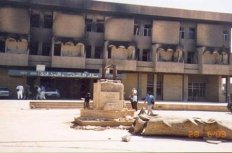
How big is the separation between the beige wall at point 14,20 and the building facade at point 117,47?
10 cm

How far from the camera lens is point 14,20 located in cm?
3647

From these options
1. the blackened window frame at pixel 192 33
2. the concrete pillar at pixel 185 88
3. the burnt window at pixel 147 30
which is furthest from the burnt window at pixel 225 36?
the burnt window at pixel 147 30

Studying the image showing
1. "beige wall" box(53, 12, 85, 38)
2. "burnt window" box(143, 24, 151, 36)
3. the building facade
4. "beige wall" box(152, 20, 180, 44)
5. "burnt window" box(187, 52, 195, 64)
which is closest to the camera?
the building facade

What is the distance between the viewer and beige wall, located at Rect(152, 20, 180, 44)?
40.8m

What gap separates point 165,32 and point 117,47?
6510 millimetres

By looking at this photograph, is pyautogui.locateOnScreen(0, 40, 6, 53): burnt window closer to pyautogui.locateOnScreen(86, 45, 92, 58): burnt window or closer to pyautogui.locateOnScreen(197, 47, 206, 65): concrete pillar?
pyautogui.locateOnScreen(86, 45, 92, 58): burnt window

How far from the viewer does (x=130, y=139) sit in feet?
37.1

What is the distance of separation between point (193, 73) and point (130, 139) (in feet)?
105

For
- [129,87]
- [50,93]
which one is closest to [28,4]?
[50,93]

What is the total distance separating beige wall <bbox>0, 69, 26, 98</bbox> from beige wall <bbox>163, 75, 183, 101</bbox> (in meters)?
17.4

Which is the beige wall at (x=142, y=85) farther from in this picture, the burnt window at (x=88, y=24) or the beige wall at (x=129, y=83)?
the burnt window at (x=88, y=24)

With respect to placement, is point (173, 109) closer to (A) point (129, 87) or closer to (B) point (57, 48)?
(A) point (129, 87)

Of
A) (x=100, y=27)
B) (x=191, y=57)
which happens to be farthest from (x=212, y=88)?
(x=100, y=27)

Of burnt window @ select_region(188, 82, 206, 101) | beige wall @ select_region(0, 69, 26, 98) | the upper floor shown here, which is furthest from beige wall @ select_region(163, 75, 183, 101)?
beige wall @ select_region(0, 69, 26, 98)
